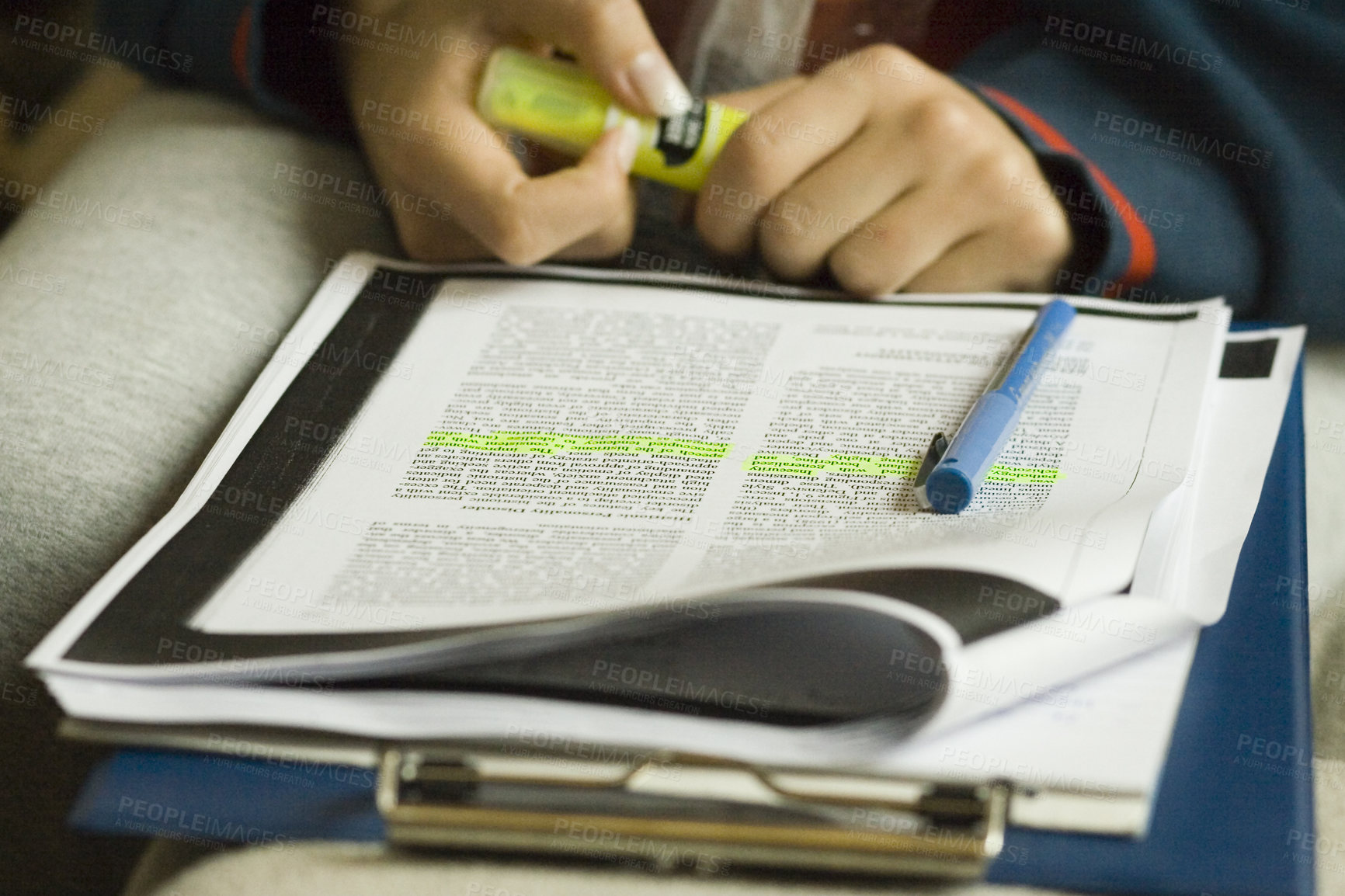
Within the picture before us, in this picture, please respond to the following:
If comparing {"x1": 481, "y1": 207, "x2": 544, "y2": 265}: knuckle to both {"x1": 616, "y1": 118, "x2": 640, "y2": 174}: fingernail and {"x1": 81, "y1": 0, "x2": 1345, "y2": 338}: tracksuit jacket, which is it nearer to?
{"x1": 616, "y1": 118, "x2": 640, "y2": 174}: fingernail

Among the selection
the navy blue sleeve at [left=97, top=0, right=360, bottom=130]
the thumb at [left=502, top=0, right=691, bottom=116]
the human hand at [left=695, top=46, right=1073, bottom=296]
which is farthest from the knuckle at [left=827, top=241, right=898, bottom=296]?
the navy blue sleeve at [left=97, top=0, right=360, bottom=130]

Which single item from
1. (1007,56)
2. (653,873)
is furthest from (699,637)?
(1007,56)

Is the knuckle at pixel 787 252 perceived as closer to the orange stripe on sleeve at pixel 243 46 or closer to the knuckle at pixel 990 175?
the knuckle at pixel 990 175

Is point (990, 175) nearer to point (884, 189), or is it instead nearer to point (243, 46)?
point (884, 189)

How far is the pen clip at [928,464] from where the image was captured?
1.28 feet

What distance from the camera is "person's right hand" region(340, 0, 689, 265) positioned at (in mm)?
512

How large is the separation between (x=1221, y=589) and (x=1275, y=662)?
3 centimetres

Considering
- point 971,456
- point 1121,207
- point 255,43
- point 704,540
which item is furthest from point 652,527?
point 255,43

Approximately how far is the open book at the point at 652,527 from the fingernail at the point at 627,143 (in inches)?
2.5

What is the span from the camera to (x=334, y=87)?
2.25ft

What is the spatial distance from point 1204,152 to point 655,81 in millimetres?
343

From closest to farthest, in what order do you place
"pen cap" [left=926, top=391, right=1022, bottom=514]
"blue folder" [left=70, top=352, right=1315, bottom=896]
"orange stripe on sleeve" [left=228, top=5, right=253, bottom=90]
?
"blue folder" [left=70, top=352, right=1315, bottom=896] → "pen cap" [left=926, top=391, right=1022, bottom=514] → "orange stripe on sleeve" [left=228, top=5, right=253, bottom=90]

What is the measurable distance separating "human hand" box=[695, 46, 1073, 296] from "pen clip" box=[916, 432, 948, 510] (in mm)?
139

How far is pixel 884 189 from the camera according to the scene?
1.71ft
